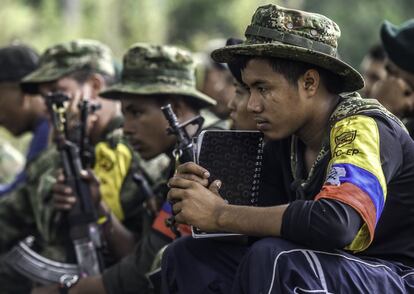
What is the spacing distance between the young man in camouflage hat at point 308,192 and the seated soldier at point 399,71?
72.7 inches

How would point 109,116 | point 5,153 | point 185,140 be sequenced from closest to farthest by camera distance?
point 185,140
point 109,116
point 5,153

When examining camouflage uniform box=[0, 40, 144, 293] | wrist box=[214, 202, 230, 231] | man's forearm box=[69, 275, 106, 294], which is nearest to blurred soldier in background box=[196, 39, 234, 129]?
camouflage uniform box=[0, 40, 144, 293]

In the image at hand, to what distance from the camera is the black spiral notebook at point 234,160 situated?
4.36 m

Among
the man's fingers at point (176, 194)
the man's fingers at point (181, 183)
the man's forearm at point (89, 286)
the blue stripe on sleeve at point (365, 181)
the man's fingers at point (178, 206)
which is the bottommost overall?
the man's forearm at point (89, 286)

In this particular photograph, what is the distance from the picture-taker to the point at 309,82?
13.8ft

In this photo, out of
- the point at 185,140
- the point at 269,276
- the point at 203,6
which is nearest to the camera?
the point at 269,276

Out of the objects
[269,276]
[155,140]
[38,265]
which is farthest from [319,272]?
[38,265]

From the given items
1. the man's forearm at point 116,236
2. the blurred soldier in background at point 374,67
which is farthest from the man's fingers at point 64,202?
the blurred soldier in background at point 374,67

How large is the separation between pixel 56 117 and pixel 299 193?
234 centimetres

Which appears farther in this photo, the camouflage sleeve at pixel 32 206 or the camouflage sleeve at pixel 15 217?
the camouflage sleeve at pixel 15 217

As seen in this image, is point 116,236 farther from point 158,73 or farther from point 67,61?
point 67,61

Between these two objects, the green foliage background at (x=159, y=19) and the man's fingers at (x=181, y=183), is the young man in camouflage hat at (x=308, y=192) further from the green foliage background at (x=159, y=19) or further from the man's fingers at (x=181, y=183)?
the green foliage background at (x=159, y=19)

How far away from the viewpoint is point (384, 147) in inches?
151

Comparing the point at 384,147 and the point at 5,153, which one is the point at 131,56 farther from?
the point at 5,153
